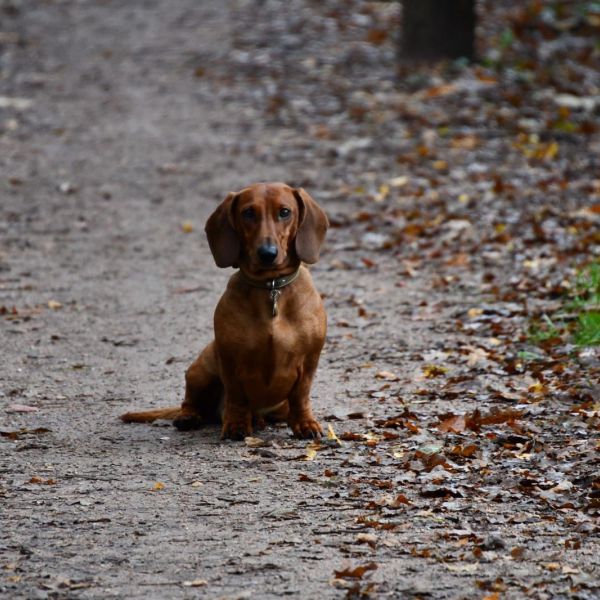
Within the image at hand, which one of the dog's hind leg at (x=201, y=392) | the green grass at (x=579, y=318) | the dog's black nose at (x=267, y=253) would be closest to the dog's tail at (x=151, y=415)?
the dog's hind leg at (x=201, y=392)

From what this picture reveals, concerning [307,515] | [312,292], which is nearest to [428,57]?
[312,292]

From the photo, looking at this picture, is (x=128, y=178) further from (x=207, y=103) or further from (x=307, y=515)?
(x=307, y=515)

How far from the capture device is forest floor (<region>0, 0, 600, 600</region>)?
429 cm

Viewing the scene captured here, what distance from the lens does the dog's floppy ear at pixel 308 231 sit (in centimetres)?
542

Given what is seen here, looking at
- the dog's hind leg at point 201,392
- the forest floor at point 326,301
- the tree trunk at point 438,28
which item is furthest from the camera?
the tree trunk at point 438,28

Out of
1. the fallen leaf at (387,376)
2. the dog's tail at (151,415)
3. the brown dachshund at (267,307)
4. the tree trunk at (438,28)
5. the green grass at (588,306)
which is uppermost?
the tree trunk at (438,28)

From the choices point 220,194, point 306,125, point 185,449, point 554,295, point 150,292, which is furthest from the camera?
point 306,125

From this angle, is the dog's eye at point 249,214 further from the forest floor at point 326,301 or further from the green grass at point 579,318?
the green grass at point 579,318

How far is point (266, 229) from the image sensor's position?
526 cm

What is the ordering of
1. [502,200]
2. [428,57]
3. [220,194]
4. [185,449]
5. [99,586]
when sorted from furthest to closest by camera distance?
[428,57] → [220,194] → [502,200] → [185,449] → [99,586]

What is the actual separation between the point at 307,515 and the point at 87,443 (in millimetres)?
1539

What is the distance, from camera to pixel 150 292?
8.99 meters

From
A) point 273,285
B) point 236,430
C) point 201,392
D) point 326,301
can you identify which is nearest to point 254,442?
point 236,430

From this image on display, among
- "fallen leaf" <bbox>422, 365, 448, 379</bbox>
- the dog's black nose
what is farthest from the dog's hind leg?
"fallen leaf" <bbox>422, 365, 448, 379</bbox>
